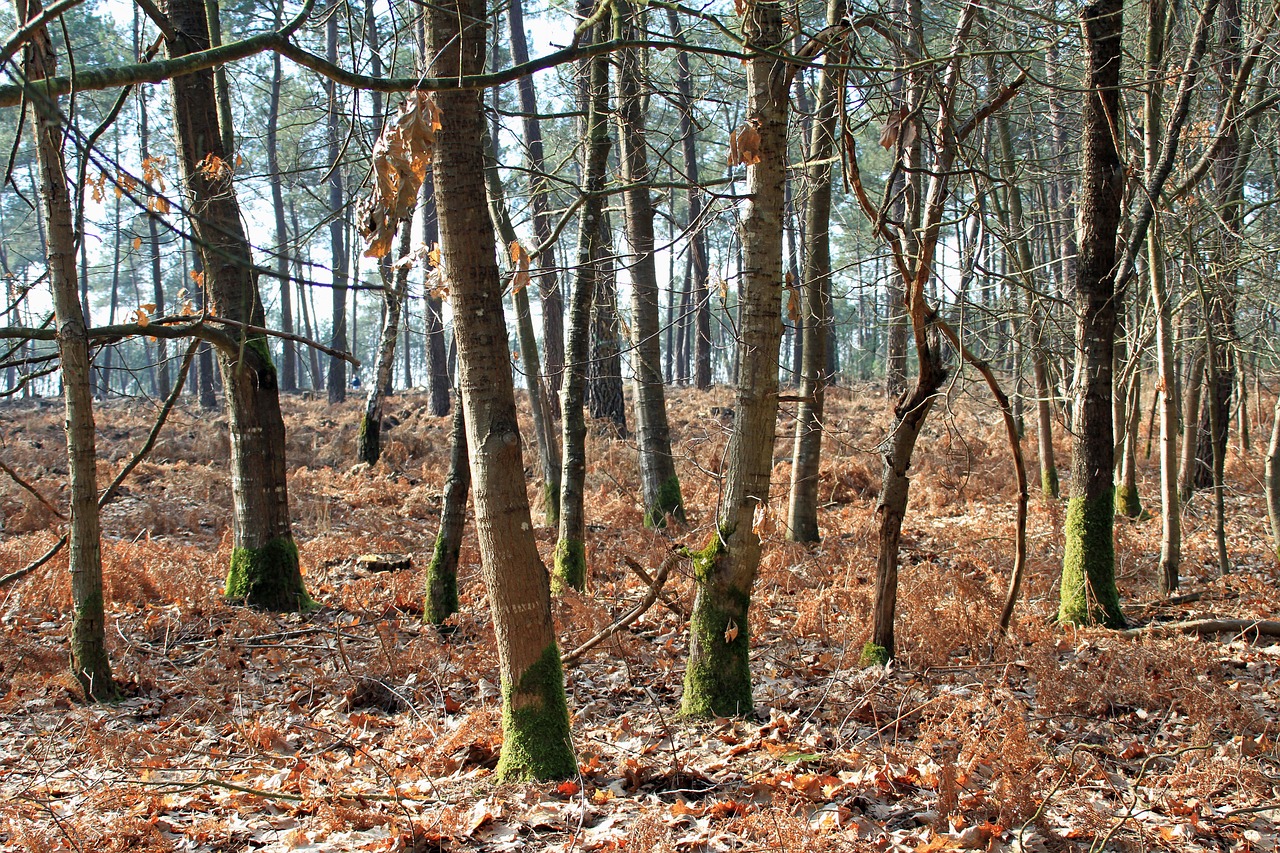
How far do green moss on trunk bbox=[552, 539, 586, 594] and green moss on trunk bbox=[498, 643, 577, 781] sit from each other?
11.6 ft

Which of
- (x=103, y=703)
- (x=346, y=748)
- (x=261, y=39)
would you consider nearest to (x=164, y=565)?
(x=103, y=703)

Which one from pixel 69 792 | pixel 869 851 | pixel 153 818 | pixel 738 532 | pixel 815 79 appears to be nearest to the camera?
pixel 869 851

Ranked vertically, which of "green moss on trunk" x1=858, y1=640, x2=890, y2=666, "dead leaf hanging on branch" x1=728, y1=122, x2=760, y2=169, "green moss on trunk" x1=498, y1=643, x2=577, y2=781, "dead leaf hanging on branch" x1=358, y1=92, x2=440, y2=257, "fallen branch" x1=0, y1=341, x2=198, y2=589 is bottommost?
"green moss on trunk" x1=858, y1=640, x2=890, y2=666

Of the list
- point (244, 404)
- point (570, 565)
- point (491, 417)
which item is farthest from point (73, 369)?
point (570, 565)

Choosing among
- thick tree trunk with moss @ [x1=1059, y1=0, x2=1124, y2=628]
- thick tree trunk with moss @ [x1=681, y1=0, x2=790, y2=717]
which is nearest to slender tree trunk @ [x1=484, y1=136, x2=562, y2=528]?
thick tree trunk with moss @ [x1=681, y1=0, x2=790, y2=717]

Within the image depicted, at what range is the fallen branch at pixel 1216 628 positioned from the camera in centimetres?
591

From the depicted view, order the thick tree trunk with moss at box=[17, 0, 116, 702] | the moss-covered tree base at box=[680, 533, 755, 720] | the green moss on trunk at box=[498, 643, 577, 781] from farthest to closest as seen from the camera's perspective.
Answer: the thick tree trunk with moss at box=[17, 0, 116, 702] < the moss-covered tree base at box=[680, 533, 755, 720] < the green moss on trunk at box=[498, 643, 577, 781]

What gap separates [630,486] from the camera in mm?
12383

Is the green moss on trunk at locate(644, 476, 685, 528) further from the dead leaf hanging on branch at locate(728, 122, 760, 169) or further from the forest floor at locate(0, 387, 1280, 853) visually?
the dead leaf hanging on branch at locate(728, 122, 760, 169)

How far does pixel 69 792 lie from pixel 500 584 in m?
2.19

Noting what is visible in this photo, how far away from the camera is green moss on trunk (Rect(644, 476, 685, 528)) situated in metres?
10.1

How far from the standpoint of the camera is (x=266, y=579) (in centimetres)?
689

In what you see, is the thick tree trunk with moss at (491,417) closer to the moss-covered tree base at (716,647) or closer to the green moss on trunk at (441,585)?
the moss-covered tree base at (716,647)

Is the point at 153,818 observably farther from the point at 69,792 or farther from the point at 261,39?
the point at 261,39
